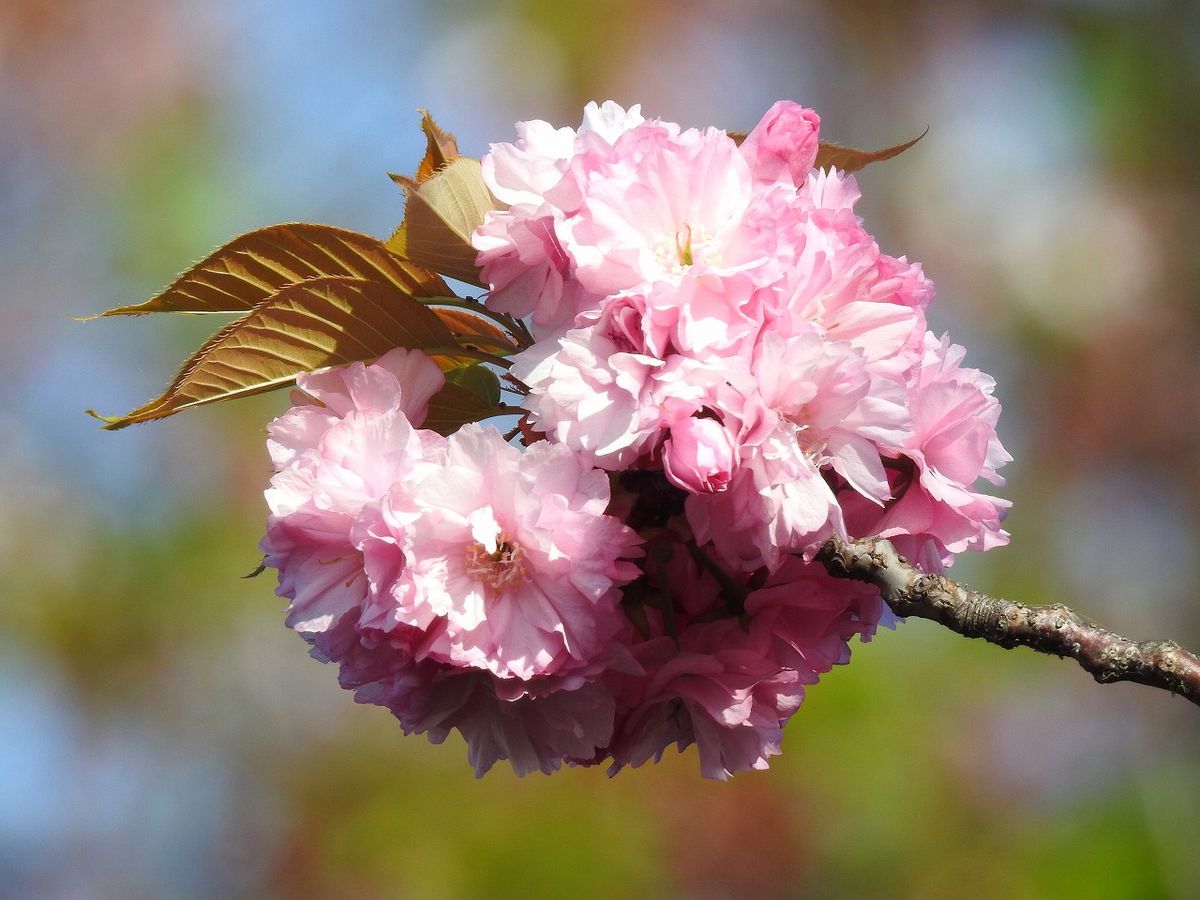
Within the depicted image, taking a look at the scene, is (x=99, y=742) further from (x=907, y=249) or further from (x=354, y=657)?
(x=354, y=657)

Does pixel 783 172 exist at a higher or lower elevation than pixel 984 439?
higher

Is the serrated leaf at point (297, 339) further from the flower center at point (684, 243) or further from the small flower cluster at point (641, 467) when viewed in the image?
the flower center at point (684, 243)

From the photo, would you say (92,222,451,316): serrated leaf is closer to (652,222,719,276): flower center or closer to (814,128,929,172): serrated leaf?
(652,222,719,276): flower center

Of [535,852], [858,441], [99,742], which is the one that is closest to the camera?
[858,441]

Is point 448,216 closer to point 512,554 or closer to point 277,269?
point 277,269

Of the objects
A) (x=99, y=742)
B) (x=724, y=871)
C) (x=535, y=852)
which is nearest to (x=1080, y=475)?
(x=724, y=871)

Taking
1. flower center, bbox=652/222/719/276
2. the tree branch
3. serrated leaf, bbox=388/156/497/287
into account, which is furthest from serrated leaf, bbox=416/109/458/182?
the tree branch

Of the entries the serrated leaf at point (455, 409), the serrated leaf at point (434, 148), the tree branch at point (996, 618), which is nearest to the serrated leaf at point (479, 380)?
the serrated leaf at point (455, 409)

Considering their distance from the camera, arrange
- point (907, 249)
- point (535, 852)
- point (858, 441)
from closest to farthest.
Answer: point (858, 441) → point (535, 852) → point (907, 249)
